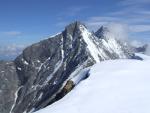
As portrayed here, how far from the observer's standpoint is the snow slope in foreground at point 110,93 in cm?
2469

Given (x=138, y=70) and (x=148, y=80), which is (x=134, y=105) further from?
(x=138, y=70)

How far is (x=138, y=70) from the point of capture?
35.1 m

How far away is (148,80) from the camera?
103ft

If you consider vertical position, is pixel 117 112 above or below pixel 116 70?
below

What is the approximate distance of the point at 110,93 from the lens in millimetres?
27703

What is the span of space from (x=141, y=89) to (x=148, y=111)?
509 centimetres

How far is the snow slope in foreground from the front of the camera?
972 inches

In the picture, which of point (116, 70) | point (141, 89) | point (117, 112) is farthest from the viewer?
point (116, 70)

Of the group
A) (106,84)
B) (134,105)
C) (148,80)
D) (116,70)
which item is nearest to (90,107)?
(134,105)

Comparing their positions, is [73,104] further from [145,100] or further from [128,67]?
[128,67]

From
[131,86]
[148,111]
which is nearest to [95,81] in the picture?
[131,86]

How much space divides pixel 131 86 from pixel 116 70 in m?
5.65

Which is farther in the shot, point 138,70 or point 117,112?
point 138,70

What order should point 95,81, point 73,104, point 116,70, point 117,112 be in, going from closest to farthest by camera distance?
point 117,112 → point 73,104 → point 95,81 → point 116,70
